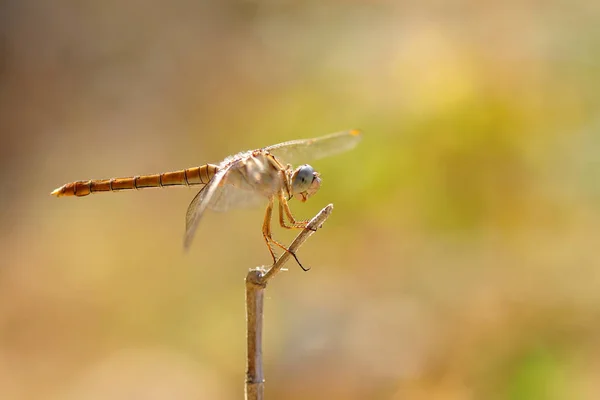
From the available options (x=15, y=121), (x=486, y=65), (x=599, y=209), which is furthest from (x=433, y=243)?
(x=15, y=121)

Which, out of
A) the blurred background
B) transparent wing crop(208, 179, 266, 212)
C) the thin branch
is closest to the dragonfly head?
transparent wing crop(208, 179, 266, 212)

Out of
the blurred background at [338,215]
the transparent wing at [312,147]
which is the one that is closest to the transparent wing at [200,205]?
the transparent wing at [312,147]

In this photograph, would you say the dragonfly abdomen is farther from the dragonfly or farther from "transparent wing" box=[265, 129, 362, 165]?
"transparent wing" box=[265, 129, 362, 165]

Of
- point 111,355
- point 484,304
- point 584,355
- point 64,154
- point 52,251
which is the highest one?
point 64,154

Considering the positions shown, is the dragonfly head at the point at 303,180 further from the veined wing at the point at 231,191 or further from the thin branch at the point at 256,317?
the thin branch at the point at 256,317

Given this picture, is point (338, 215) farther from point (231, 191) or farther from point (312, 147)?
point (231, 191)

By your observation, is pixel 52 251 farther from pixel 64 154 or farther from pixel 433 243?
pixel 433 243
